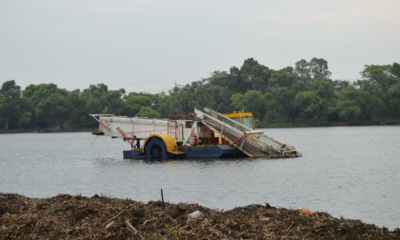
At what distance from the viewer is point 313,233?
12.1m

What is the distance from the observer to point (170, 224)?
42.7 ft

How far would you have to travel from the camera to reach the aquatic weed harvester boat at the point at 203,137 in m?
40.0

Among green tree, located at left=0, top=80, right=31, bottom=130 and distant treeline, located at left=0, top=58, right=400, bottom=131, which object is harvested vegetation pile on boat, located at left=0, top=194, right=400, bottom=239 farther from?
green tree, located at left=0, top=80, right=31, bottom=130

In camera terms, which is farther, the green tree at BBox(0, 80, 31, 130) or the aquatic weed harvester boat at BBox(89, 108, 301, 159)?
the green tree at BBox(0, 80, 31, 130)

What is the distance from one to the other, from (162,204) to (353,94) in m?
133

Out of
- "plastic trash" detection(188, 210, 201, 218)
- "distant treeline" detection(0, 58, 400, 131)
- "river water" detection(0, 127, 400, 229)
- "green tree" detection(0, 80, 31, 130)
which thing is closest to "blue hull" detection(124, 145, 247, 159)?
"river water" detection(0, 127, 400, 229)

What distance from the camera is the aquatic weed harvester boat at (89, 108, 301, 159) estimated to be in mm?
40031

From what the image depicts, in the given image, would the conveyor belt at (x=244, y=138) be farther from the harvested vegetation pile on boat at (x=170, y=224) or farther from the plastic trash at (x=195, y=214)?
the plastic trash at (x=195, y=214)

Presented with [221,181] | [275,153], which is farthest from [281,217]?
[275,153]

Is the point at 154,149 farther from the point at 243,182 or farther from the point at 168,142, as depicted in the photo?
the point at 243,182

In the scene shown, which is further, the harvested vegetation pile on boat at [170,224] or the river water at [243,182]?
the river water at [243,182]

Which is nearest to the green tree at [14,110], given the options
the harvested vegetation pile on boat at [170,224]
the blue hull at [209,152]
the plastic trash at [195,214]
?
the blue hull at [209,152]

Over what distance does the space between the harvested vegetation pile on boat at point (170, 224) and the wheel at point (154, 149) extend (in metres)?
25.8

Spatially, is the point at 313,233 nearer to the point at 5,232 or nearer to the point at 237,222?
the point at 237,222
